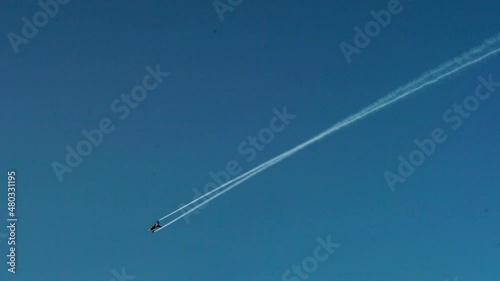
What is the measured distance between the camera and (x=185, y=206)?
29.5ft

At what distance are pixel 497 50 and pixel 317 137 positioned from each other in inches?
169

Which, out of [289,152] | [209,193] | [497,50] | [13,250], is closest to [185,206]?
[209,193]

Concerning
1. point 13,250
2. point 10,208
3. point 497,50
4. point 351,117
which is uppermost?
point 10,208

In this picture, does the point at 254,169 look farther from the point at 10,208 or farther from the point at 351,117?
the point at 10,208

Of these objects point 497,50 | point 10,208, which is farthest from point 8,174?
point 497,50

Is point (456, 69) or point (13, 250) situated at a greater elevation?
point (13, 250)

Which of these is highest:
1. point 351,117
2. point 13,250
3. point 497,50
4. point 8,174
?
point 8,174

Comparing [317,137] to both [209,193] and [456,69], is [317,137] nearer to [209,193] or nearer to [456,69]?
[209,193]

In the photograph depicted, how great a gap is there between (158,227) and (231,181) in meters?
1.88

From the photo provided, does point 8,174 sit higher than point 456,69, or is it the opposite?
point 8,174

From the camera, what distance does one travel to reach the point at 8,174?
8.90 m

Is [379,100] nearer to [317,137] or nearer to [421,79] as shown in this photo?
[421,79]

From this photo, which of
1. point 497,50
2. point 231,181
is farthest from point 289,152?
point 497,50

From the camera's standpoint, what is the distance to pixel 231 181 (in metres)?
9.05
